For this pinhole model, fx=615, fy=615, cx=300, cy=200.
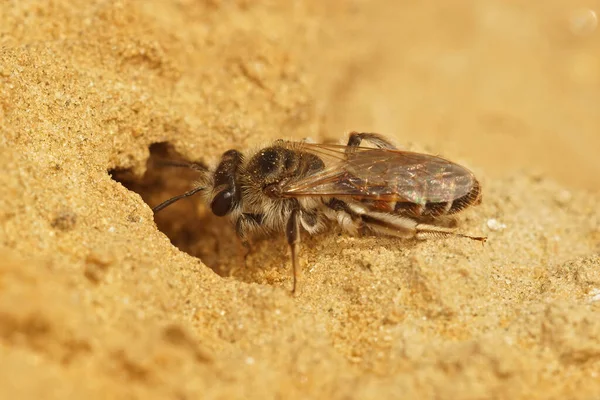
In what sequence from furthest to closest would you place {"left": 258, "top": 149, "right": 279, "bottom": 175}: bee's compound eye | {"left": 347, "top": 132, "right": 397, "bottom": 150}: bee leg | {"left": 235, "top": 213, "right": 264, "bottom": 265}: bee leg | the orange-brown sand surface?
{"left": 347, "top": 132, "right": 397, "bottom": 150}: bee leg, {"left": 235, "top": 213, "right": 264, "bottom": 265}: bee leg, {"left": 258, "top": 149, "right": 279, "bottom": 175}: bee's compound eye, the orange-brown sand surface

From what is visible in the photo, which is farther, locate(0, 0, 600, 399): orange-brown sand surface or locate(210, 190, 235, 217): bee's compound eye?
locate(210, 190, 235, 217): bee's compound eye

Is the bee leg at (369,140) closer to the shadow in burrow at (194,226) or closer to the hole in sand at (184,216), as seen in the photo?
the shadow in burrow at (194,226)

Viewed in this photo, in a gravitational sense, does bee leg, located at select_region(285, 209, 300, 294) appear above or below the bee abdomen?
below

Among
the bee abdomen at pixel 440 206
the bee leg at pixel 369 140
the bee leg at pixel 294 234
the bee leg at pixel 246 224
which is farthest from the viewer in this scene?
the bee leg at pixel 369 140

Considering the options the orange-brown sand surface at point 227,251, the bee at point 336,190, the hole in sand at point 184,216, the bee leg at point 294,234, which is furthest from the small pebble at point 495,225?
the hole in sand at point 184,216

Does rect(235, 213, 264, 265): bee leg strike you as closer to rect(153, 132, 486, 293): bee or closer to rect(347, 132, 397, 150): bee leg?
rect(153, 132, 486, 293): bee

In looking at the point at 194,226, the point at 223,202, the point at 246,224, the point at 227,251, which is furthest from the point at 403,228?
the point at 194,226

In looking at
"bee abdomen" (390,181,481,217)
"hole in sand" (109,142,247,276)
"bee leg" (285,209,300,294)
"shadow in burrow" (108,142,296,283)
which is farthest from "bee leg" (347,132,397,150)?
"hole in sand" (109,142,247,276)

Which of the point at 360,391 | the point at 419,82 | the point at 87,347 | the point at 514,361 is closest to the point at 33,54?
the point at 87,347
